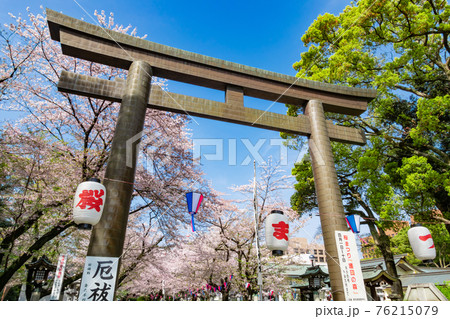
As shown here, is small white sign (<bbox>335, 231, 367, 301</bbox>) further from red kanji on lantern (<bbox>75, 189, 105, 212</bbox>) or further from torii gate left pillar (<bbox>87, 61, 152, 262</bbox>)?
red kanji on lantern (<bbox>75, 189, 105, 212</bbox>)

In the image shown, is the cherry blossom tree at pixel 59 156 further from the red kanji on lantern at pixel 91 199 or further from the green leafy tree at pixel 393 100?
the green leafy tree at pixel 393 100

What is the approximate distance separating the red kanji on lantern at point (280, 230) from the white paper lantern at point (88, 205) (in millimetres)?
4149

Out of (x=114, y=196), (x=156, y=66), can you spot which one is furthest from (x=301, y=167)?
(x=114, y=196)

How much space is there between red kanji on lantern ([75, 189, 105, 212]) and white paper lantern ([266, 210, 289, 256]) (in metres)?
4.09

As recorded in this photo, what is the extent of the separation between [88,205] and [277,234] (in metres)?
4.44

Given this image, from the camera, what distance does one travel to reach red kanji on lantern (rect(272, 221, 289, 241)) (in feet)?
21.4

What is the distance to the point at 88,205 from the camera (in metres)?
4.91

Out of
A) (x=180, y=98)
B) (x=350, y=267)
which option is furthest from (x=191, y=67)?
(x=350, y=267)

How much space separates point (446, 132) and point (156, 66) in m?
11.4

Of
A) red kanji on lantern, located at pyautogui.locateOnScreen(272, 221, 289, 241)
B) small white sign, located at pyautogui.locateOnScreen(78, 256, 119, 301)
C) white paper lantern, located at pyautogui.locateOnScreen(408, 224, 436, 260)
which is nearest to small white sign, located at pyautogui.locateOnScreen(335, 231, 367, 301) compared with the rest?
red kanji on lantern, located at pyautogui.locateOnScreen(272, 221, 289, 241)

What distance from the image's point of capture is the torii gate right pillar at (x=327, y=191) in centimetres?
650

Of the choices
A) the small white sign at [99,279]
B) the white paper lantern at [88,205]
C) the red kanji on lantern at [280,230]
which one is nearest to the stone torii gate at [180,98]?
the small white sign at [99,279]

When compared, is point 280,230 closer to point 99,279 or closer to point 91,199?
point 99,279

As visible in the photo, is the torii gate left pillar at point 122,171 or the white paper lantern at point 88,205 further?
the torii gate left pillar at point 122,171
